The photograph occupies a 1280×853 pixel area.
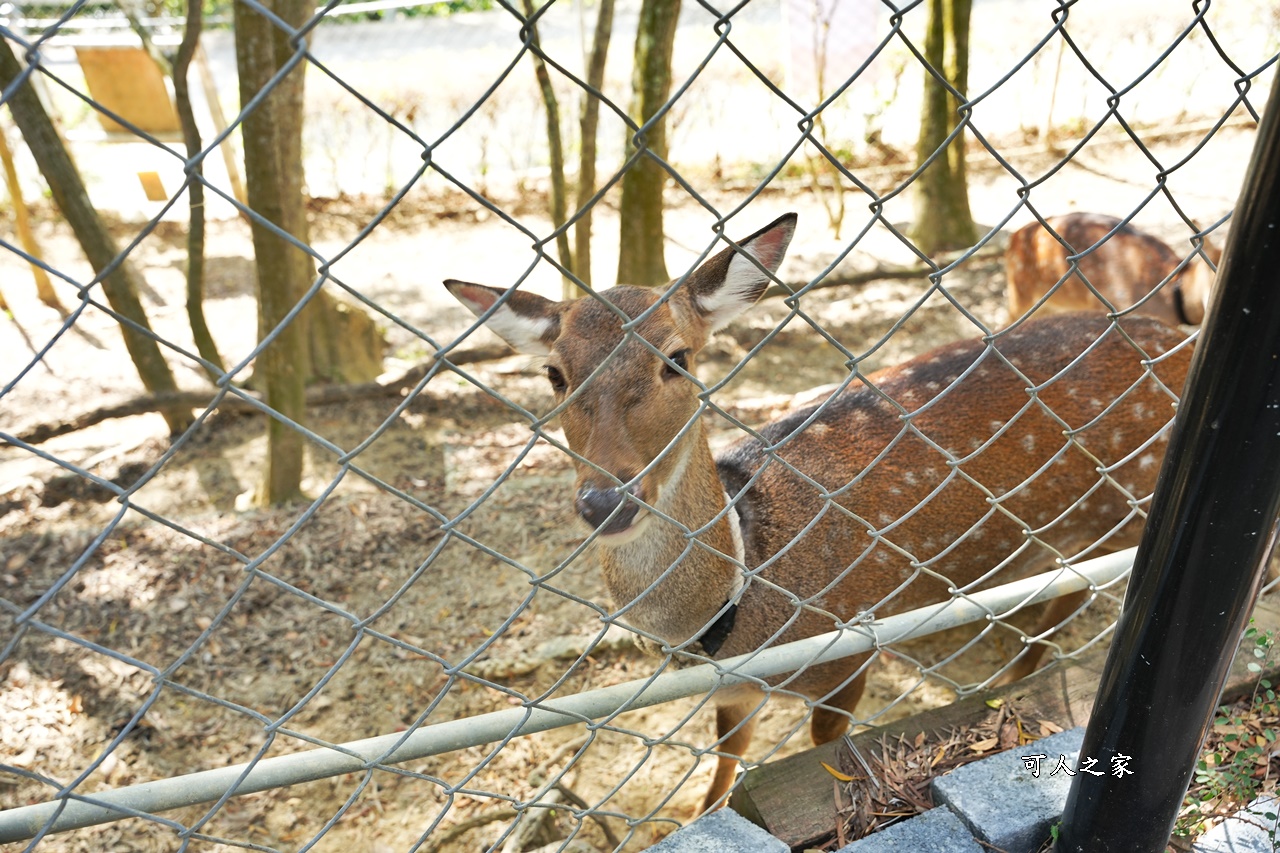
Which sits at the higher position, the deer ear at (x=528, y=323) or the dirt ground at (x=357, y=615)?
the deer ear at (x=528, y=323)

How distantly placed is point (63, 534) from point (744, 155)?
7735mm

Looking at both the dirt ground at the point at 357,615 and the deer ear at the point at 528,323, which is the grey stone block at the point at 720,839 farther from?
the deer ear at the point at 528,323

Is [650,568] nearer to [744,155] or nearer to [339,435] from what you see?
[339,435]

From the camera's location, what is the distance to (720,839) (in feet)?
6.01

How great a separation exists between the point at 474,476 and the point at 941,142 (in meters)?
4.66

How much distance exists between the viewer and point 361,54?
47.2ft

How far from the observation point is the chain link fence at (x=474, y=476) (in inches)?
62.9

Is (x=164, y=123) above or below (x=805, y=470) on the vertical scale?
above

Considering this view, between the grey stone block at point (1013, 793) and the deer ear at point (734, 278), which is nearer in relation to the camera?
the grey stone block at point (1013, 793)

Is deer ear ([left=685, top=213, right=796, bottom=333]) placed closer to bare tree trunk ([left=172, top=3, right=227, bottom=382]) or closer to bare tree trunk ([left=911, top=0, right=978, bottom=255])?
bare tree trunk ([left=172, top=3, right=227, bottom=382])

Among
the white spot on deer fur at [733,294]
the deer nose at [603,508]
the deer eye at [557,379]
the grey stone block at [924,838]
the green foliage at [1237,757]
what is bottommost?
the green foliage at [1237,757]

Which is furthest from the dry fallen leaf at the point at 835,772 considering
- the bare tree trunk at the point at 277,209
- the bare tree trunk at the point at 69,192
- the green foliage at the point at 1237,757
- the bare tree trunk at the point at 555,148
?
the bare tree trunk at the point at 69,192

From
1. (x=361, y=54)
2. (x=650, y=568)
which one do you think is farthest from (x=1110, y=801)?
(x=361, y=54)

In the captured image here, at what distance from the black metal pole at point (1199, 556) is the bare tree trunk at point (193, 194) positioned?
3254 mm
